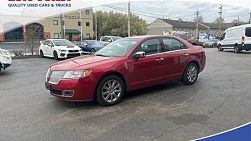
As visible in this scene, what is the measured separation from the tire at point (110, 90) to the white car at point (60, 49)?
Answer: 1123 centimetres

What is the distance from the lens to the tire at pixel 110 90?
5168 mm

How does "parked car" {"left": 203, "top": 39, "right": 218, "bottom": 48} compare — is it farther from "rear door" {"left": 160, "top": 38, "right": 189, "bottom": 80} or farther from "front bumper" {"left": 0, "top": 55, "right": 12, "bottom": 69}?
"rear door" {"left": 160, "top": 38, "right": 189, "bottom": 80}

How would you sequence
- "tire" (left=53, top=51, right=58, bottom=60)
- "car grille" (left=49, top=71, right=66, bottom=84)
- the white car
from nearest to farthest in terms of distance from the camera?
"car grille" (left=49, top=71, right=66, bottom=84) → the white car → "tire" (left=53, top=51, right=58, bottom=60)

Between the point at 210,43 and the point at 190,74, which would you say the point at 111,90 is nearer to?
the point at 190,74

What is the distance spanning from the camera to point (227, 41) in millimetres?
21219

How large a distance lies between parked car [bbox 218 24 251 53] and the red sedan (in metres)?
13.8

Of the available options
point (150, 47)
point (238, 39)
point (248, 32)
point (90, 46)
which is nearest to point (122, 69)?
point (150, 47)

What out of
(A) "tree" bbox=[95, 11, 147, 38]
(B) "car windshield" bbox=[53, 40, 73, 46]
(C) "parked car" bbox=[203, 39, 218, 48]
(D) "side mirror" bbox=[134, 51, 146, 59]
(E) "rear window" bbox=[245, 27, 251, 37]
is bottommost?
(D) "side mirror" bbox=[134, 51, 146, 59]

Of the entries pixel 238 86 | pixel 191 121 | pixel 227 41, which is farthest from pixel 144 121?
pixel 227 41

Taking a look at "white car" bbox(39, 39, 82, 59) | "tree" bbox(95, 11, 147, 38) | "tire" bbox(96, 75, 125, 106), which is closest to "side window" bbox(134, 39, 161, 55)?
"tire" bbox(96, 75, 125, 106)

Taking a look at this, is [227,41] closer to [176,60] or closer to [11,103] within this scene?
[176,60]

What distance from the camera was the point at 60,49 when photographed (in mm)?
15969

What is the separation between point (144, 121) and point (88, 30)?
60.7m

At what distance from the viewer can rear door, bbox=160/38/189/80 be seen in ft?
20.8
